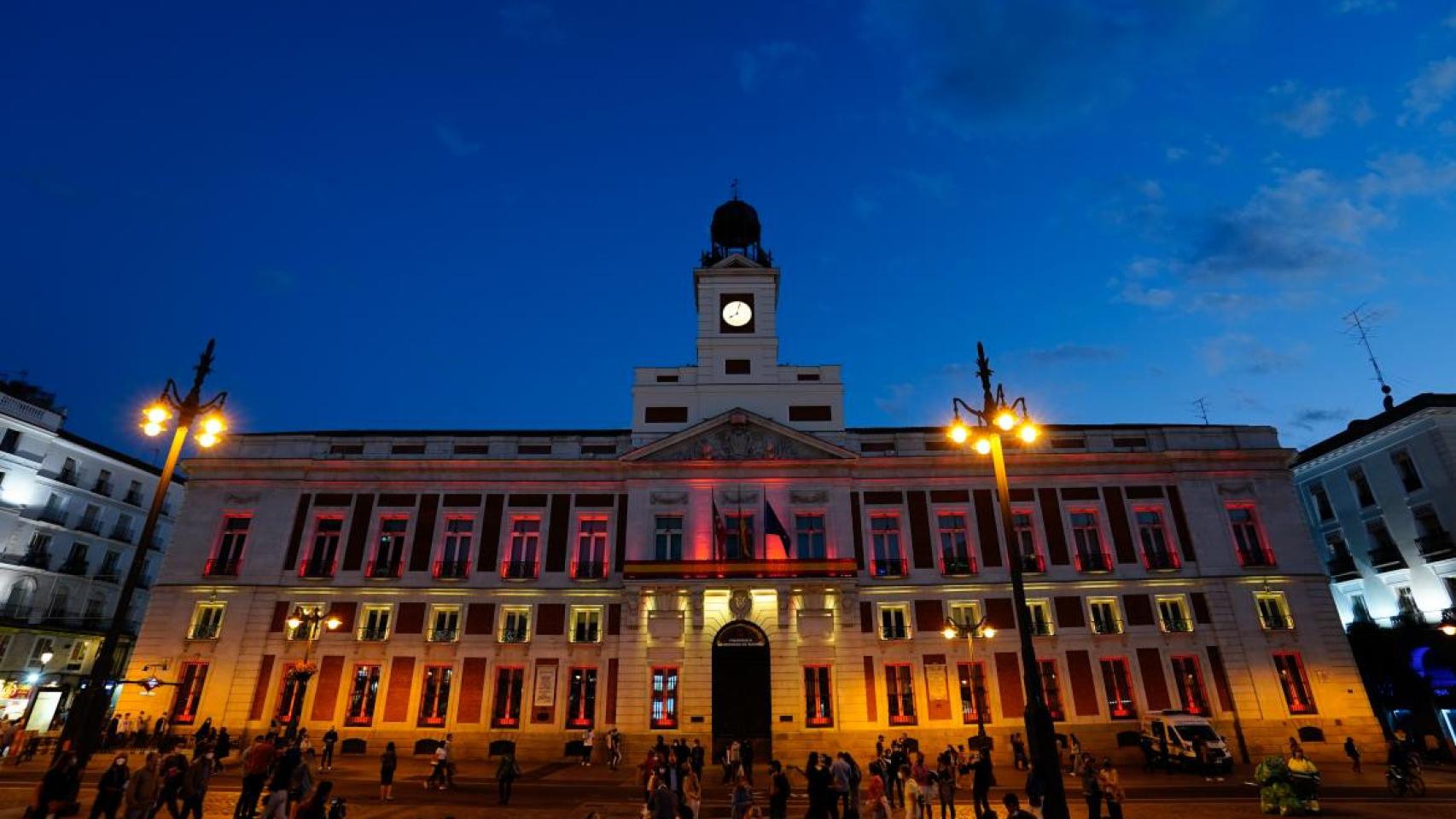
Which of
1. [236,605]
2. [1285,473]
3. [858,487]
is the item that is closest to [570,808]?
[858,487]

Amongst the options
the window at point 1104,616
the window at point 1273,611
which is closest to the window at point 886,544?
the window at point 1104,616

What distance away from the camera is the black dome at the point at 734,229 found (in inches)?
1853

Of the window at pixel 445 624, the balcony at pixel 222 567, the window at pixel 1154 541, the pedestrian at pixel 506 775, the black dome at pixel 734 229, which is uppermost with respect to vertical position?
the black dome at pixel 734 229

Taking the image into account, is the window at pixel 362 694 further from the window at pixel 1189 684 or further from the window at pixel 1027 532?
the window at pixel 1189 684

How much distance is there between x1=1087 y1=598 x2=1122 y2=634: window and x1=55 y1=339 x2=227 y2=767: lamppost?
121 feet

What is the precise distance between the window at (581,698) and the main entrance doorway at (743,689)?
602cm

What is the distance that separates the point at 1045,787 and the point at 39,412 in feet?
188

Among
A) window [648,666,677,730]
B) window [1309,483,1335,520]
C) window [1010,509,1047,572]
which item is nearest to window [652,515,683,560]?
window [648,666,677,730]

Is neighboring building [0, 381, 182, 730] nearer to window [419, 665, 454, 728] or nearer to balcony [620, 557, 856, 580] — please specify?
window [419, 665, 454, 728]

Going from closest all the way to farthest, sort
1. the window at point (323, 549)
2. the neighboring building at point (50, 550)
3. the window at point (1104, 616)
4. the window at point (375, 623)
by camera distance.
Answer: the window at point (1104, 616)
the window at point (375, 623)
the window at point (323, 549)
the neighboring building at point (50, 550)

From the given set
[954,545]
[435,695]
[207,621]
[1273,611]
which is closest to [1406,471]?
[1273,611]

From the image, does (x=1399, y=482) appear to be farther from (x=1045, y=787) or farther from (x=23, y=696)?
(x=23, y=696)

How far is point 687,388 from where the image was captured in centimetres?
4166

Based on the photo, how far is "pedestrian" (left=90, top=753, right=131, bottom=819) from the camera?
47.6 feet
